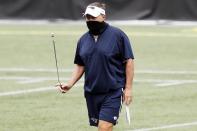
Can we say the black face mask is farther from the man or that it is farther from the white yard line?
the white yard line

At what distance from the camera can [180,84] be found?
16625 mm

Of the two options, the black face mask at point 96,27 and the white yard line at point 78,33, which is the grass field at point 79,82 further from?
the black face mask at point 96,27

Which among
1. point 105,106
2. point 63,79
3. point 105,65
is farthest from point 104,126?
point 63,79

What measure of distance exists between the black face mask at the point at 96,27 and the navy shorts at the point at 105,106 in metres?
0.67

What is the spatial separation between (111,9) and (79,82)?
530 inches

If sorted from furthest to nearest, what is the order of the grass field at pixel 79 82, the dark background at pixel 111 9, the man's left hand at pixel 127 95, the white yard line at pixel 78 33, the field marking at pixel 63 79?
the dark background at pixel 111 9, the white yard line at pixel 78 33, the field marking at pixel 63 79, the grass field at pixel 79 82, the man's left hand at pixel 127 95

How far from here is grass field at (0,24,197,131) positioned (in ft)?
42.1

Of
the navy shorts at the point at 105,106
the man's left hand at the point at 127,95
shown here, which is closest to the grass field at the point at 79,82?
the navy shorts at the point at 105,106

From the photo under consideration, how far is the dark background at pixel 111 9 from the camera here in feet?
98.7

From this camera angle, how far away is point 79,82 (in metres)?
17.2

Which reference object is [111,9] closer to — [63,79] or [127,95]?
[63,79]

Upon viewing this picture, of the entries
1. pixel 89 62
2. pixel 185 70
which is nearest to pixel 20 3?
pixel 185 70

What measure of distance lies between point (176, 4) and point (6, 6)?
6.04 m

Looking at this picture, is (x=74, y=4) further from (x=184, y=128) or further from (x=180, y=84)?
(x=184, y=128)
